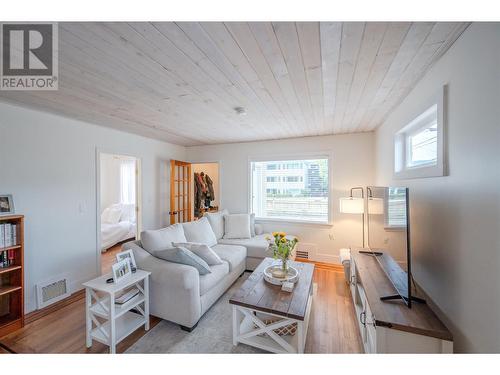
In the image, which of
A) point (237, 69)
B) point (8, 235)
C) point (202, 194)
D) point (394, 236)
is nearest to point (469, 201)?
point (394, 236)

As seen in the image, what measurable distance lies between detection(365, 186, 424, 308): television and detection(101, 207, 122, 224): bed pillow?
5176 mm

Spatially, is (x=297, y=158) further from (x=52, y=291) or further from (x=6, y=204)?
(x=52, y=291)

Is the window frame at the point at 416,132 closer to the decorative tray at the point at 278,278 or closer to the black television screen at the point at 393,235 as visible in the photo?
the black television screen at the point at 393,235

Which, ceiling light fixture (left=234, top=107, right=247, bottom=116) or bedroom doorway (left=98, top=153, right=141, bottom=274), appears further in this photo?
bedroom doorway (left=98, top=153, right=141, bottom=274)

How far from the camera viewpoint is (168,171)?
4.16 metres

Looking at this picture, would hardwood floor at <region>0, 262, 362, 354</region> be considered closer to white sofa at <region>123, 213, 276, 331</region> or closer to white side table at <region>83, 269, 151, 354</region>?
white side table at <region>83, 269, 151, 354</region>

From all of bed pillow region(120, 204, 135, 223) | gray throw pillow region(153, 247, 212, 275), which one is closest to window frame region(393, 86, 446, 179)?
gray throw pillow region(153, 247, 212, 275)

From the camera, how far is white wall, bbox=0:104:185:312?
2.09 metres

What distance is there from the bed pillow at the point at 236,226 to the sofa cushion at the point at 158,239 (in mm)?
1100

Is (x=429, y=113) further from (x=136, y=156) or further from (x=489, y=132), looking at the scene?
(x=136, y=156)

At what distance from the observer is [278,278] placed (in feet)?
6.56

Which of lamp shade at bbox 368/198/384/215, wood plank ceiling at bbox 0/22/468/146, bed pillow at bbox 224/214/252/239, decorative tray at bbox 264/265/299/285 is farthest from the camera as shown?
bed pillow at bbox 224/214/252/239

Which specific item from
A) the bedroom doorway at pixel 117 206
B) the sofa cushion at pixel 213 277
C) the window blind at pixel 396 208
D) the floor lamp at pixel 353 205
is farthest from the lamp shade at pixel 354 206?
the bedroom doorway at pixel 117 206
